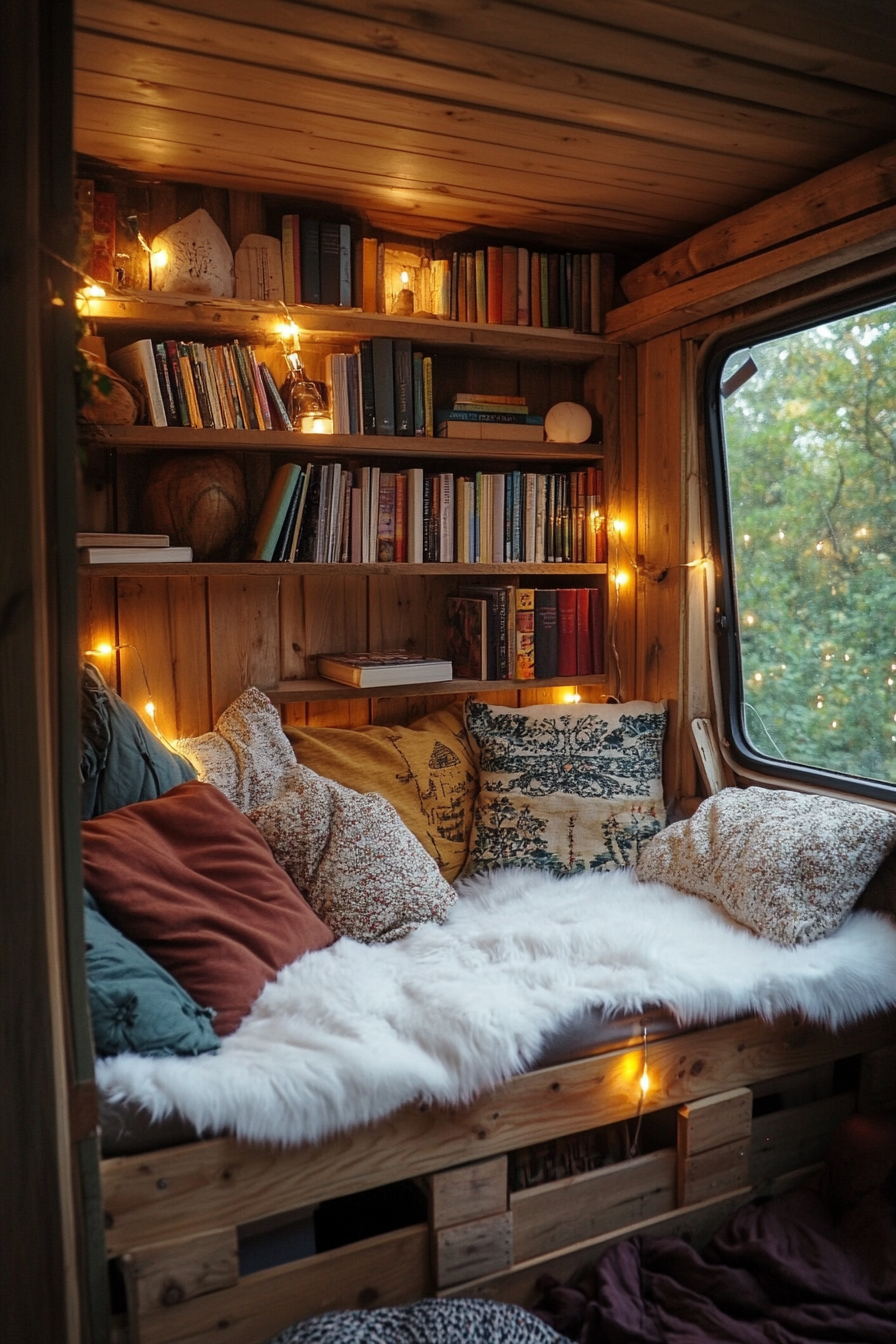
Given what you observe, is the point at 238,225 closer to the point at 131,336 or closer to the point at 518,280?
the point at 131,336

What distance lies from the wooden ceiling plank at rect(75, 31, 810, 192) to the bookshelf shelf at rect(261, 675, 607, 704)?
135 cm

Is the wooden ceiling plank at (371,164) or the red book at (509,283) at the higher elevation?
the wooden ceiling plank at (371,164)

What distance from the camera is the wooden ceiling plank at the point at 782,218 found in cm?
209

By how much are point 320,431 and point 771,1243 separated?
213 centimetres

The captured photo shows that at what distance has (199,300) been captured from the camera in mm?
2445

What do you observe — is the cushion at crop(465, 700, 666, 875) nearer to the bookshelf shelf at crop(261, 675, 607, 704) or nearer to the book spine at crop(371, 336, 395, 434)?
the bookshelf shelf at crop(261, 675, 607, 704)

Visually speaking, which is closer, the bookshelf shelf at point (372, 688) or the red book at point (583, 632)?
the bookshelf shelf at point (372, 688)

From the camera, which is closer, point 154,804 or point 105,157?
point 154,804

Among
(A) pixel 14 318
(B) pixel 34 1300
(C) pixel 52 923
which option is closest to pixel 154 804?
(C) pixel 52 923

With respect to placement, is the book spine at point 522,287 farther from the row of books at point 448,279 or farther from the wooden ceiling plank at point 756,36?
the wooden ceiling plank at point 756,36

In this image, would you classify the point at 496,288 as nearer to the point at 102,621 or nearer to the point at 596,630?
the point at 596,630

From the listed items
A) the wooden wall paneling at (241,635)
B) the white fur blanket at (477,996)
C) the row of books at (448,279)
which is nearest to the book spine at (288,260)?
the row of books at (448,279)

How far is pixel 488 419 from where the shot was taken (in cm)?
286

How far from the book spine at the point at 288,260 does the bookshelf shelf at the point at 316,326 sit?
0.06m
